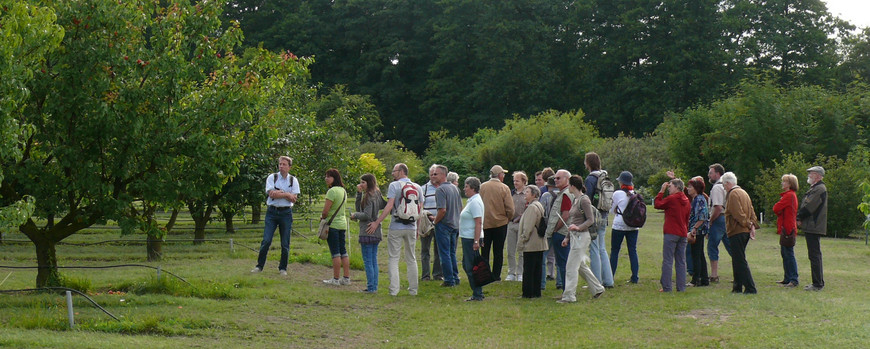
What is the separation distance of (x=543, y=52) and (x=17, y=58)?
208 ft

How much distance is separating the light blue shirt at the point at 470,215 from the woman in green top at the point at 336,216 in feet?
5.77

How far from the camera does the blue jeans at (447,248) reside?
13.3 m

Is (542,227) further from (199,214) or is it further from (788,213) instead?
(199,214)

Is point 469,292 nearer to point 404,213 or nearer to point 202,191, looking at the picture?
point 404,213

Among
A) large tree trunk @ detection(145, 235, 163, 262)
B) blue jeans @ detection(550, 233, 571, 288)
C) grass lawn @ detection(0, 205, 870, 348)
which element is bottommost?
grass lawn @ detection(0, 205, 870, 348)

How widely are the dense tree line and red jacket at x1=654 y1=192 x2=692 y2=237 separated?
162 ft

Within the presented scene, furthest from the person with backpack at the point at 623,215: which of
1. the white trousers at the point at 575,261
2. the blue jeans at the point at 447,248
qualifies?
the blue jeans at the point at 447,248

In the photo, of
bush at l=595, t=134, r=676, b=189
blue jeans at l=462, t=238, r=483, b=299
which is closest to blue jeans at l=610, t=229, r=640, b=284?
blue jeans at l=462, t=238, r=483, b=299

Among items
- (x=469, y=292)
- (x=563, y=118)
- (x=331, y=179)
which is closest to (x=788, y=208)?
(x=469, y=292)

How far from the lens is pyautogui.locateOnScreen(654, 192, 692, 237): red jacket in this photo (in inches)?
501

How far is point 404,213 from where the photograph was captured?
41.2 feet

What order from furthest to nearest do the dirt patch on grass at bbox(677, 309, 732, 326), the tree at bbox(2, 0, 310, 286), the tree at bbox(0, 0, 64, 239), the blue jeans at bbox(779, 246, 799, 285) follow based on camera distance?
the blue jeans at bbox(779, 246, 799, 285), the tree at bbox(2, 0, 310, 286), the dirt patch on grass at bbox(677, 309, 732, 326), the tree at bbox(0, 0, 64, 239)

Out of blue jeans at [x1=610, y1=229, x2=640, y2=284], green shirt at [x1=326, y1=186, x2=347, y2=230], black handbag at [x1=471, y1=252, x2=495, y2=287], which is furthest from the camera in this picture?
blue jeans at [x1=610, y1=229, x2=640, y2=284]

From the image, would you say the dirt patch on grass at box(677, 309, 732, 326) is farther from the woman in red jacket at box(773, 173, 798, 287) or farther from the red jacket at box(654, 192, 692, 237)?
the woman in red jacket at box(773, 173, 798, 287)
